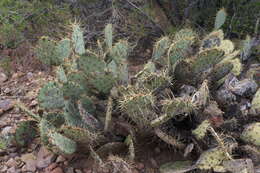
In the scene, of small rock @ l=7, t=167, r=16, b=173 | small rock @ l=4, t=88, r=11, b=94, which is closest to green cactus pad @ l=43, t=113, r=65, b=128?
small rock @ l=7, t=167, r=16, b=173

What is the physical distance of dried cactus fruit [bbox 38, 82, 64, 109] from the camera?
9.27 feet

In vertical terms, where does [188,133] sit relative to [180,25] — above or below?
below

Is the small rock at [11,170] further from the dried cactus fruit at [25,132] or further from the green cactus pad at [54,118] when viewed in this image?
the green cactus pad at [54,118]

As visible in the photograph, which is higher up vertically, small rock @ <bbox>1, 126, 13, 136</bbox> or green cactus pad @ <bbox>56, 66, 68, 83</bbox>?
green cactus pad @ <bbox>56, 66, 68, 83</bbox>

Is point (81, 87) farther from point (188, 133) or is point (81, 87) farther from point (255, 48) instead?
point (255, 48)

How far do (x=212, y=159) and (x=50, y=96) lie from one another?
4.51 ft

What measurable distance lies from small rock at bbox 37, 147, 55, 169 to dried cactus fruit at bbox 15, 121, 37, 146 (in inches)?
6.5

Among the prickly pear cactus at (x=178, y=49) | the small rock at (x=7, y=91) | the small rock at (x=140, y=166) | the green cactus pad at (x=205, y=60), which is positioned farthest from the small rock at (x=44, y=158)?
the green cactus pad at (x=205, y=60)

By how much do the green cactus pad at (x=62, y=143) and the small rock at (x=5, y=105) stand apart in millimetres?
1193

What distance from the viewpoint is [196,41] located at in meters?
4.15

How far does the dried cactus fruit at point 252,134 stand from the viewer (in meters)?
2.58

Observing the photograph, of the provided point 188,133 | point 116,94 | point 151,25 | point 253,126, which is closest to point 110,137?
point 116,94

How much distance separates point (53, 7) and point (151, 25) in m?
1.36

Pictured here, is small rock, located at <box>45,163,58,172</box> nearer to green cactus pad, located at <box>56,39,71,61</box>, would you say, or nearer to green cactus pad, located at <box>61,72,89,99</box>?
green cactus pad, located at <box>61,72,89,99</box>
